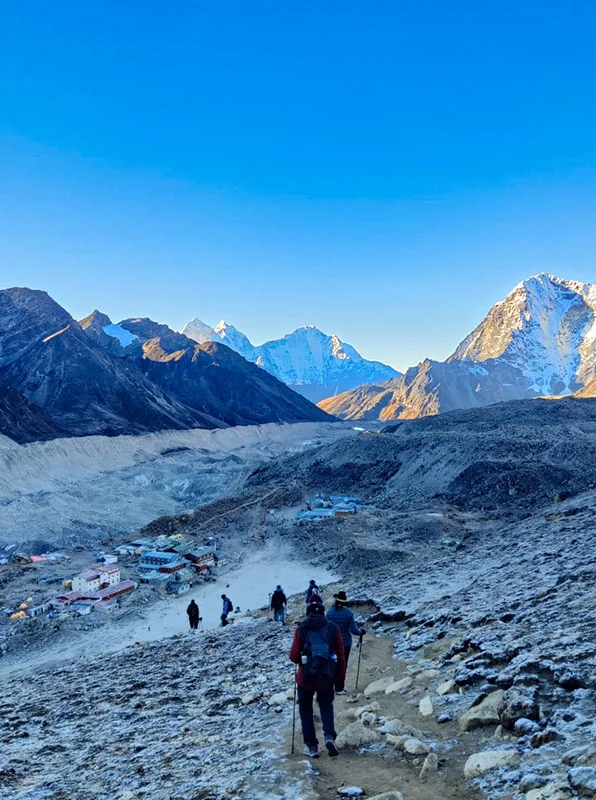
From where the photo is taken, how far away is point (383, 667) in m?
10.8

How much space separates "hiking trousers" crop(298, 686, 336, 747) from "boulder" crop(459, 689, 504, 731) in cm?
155

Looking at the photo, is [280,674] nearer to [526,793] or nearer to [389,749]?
[389,749]

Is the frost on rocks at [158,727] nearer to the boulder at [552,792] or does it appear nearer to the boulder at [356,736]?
the boulder at [356,736]

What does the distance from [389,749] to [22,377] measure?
138 metres

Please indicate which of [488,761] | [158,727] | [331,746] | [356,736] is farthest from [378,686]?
[158,727]

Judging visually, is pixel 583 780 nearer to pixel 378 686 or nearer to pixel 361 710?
pixel 361 710

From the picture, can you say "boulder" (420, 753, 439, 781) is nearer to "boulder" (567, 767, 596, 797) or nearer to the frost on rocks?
the frost on rocks

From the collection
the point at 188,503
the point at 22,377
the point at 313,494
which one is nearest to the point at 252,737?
the point at 313,494

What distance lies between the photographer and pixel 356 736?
6859 millimetres

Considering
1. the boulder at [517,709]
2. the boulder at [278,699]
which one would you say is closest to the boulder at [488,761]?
the boulder at [517,709]

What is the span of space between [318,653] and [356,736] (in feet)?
3.90

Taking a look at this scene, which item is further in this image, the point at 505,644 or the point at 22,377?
the point at 22,377

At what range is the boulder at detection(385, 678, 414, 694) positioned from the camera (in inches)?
349

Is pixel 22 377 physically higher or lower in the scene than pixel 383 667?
higher
